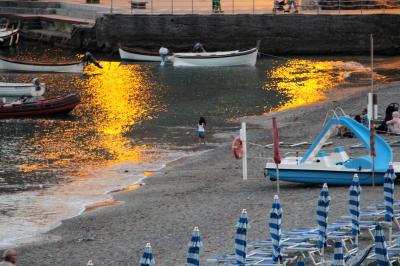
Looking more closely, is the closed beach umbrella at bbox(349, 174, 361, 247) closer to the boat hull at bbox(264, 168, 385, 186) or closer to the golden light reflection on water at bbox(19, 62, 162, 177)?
the boat hull at bbox(264, 168, 385, 186)

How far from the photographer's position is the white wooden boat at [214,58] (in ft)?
205

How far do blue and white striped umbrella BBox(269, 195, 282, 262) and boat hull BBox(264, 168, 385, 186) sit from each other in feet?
26.4

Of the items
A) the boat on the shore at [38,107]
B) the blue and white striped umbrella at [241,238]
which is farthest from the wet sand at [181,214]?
the boat on the shore at [38,107]

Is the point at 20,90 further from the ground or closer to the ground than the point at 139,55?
closer to the ground

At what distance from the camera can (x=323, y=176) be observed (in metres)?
27.3

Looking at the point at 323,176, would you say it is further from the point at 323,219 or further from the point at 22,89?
the point at 22,89

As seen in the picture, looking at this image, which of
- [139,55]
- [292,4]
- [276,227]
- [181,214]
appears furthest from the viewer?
[292,4]

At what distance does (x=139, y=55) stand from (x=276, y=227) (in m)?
46.4

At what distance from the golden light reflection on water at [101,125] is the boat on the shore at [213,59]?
279 cm

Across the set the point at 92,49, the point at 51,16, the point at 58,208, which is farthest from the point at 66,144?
the point at 51,16

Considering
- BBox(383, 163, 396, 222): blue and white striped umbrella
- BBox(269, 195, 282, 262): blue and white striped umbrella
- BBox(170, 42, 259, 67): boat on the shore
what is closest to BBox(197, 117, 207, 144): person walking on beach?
BBox(383, 163, 396, 222): blue and white striped umbrella

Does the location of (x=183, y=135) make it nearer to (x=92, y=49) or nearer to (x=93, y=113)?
(x=93, y=113)

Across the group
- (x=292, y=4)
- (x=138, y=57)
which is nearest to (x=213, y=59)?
(x=138, y=57)

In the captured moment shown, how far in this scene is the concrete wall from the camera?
68375 mm
